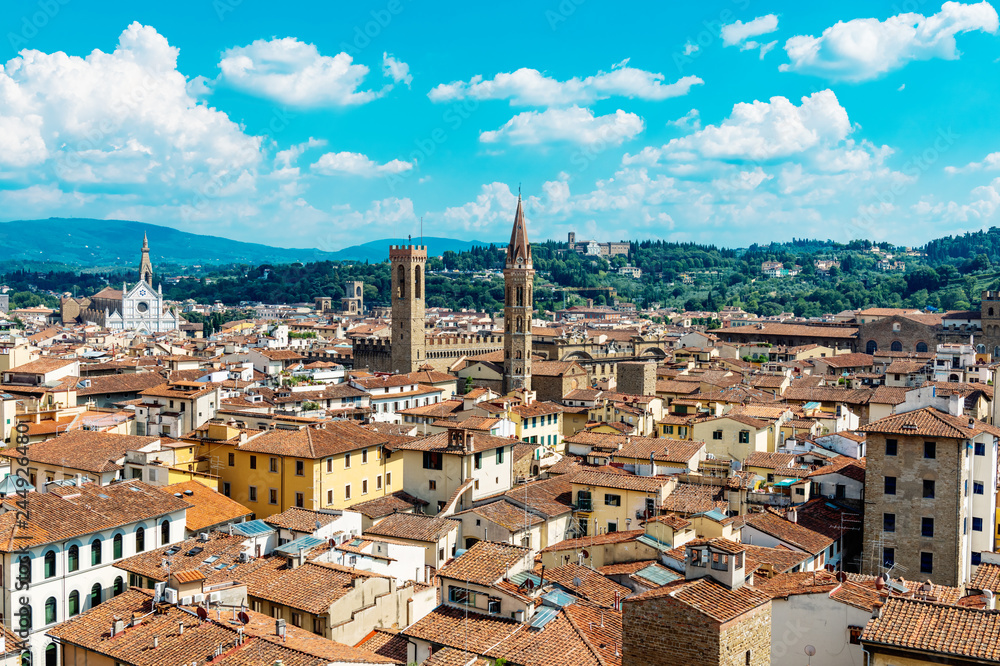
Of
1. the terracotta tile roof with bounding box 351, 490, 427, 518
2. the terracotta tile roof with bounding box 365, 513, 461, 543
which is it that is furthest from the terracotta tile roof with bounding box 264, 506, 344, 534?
the terracotta tile roof with bounding box 351, 490, 427, 518

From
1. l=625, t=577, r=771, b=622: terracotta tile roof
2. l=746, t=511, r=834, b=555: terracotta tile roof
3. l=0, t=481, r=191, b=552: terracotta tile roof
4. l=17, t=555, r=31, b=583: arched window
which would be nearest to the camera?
l=625, t=577, r=771, b=622: terracotta tile roof

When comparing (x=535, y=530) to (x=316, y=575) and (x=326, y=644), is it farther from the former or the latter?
(x=326, y=644)

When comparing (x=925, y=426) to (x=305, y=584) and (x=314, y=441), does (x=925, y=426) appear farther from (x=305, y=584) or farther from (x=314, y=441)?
(x=314, y=441)

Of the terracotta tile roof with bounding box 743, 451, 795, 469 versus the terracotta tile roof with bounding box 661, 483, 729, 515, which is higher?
the terracotta tile roof with bounding box 743, 451, 795, 469

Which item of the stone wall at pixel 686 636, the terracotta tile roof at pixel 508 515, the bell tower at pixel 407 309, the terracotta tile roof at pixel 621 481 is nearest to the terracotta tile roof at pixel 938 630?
the stone wall at pixel 686 636

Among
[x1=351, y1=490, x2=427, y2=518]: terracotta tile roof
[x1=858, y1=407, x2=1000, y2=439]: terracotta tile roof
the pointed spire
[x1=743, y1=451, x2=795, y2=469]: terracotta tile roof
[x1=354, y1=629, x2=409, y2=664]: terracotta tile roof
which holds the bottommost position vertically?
[x1=354, y1=629, x2=409, y2=664]: terracotta tile roof

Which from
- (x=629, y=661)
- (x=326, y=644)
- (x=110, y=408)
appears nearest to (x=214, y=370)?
(x=110, y=408)

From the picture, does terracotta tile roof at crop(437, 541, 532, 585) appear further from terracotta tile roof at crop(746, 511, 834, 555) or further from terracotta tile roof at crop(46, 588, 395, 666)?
terracotta tile roof at crop(746, 511, 834, 555)
